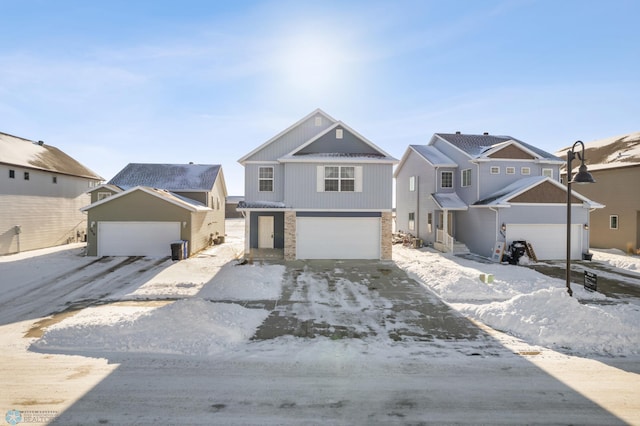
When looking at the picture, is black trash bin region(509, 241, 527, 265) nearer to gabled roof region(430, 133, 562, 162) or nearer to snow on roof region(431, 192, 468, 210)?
snow on roof region(431, 192, 468, 210)

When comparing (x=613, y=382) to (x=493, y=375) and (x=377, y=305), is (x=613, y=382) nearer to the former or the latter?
(x=493, y=375)

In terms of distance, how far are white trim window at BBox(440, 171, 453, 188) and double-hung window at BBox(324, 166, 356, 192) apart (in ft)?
31.3

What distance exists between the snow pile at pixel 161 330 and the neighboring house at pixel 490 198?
17.7m

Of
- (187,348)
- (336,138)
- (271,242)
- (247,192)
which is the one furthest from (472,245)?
(187,348)

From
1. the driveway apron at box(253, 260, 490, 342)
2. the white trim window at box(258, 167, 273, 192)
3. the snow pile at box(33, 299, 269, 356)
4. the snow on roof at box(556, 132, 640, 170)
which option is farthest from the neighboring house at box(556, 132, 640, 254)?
the snow pile at box(33, 299, 269, 356)

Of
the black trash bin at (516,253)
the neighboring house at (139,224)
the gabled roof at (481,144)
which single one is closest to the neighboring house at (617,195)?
the gabled roof at (481,144)

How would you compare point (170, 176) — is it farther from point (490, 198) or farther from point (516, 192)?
point (516, 192)

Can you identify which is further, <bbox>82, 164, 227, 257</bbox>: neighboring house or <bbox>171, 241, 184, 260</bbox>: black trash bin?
<bbox>82, 164, 227, 257</bbox>: neighboring house

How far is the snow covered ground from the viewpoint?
538 cm

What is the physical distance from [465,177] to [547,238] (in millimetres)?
6615

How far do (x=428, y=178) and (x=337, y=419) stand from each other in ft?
79.4

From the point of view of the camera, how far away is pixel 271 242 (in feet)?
72.7

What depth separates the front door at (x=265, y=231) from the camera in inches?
867

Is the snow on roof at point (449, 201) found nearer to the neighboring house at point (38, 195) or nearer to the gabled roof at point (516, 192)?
the gabled roof at point (516, 192)
